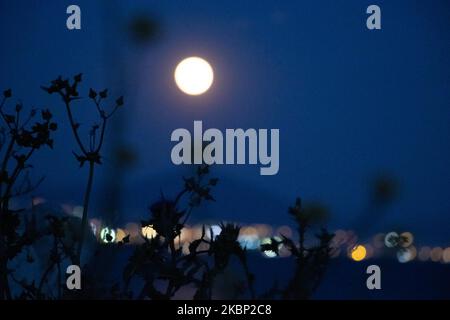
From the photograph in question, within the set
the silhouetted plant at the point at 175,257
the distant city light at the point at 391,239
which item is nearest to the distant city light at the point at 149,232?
the silhouetted plant at the point at 175,257

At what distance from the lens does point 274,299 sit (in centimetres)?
360

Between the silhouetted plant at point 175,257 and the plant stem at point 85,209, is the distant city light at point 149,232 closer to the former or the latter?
the silhouetted plant at point 175,257

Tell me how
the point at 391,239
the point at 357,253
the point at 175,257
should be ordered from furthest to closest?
the point at 391,239 < the point at 357,253 < the point at 175,257

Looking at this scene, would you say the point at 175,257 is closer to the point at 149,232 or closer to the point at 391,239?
the point at 149,232

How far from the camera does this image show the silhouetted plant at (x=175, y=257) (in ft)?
10.9

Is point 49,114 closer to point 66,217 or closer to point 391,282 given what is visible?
point 66,217

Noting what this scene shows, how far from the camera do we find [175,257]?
3.36 metres

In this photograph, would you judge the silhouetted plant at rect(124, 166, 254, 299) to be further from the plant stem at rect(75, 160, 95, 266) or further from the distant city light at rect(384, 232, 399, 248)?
the distant city light at rect(384, 232, 399, 248)

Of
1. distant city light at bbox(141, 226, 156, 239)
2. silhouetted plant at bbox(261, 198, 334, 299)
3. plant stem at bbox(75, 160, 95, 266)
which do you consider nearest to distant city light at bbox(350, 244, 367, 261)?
silhouetted plant at bbox(261, 198, 334, 299)

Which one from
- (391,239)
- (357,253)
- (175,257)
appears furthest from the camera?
(391,239)

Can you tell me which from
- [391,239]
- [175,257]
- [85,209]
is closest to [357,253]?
[391,239]

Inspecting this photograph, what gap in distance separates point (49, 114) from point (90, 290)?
0.87 metres
